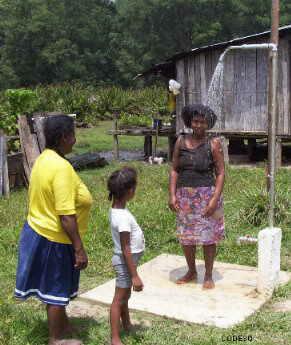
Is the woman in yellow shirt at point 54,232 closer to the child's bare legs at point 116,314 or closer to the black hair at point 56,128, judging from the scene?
the black hair at point 56,128

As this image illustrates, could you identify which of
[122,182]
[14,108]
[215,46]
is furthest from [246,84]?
[122,182]

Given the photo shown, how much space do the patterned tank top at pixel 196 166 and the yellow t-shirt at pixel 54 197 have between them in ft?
4.26

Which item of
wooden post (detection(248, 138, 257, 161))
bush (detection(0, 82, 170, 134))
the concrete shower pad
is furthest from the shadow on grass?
bush (detection(0, 82, 170, 134))

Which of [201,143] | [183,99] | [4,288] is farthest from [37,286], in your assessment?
[183,99]

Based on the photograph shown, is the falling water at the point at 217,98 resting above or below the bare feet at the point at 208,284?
above

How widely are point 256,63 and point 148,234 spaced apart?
22.5 ft

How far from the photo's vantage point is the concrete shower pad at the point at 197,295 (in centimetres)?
417

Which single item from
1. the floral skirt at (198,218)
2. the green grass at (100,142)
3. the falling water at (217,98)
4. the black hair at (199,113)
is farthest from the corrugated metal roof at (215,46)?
the floral skirt at (198,218)

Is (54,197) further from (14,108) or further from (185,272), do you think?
(14,108)

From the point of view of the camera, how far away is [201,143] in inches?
180

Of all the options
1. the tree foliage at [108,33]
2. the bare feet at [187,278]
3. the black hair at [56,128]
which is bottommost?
the bare feet at [187,278]

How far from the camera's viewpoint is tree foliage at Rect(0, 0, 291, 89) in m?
43.1

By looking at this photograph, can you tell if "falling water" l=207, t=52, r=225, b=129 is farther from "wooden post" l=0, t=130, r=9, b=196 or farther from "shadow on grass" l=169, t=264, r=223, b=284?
"shadow on grass" l=169, t=264, r=223, b=284

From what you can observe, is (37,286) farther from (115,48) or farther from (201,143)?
(115,48)
